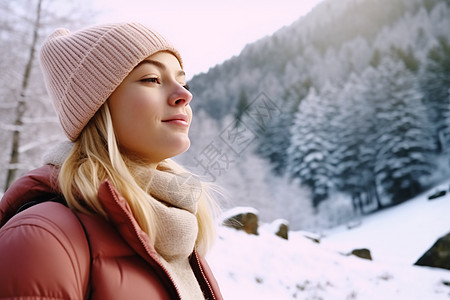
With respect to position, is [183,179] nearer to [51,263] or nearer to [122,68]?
[122,68]

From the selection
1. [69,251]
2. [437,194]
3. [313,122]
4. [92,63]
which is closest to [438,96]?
[313,122]

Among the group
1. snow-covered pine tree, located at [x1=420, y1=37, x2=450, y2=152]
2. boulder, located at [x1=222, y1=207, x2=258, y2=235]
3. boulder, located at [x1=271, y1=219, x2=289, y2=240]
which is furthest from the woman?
snow-covered pine tree, located at [x1=420, y1=37, x2=450, y2=152]

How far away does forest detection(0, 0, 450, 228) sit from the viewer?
6.61 metres

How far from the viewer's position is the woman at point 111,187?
2.39 ft

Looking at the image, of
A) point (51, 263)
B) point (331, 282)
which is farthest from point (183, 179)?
point (331, 282)

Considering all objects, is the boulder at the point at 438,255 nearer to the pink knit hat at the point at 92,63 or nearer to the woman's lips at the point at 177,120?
the woman's lips at the point at 177,120

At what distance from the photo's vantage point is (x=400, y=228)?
1748cm

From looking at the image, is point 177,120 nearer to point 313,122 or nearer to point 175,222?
point 175,222

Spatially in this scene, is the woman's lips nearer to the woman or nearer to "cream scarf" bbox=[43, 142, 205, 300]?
the woman

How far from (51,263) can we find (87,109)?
1.83 ft

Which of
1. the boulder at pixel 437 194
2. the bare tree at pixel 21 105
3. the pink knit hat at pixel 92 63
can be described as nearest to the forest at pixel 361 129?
the boulder at pixel 437 194

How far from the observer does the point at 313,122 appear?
26438 millimetres

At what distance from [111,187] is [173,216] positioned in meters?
0.26

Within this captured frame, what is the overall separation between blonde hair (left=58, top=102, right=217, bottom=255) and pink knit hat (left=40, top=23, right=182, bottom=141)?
0.17 feet
